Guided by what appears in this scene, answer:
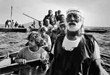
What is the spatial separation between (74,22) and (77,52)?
1.43ft

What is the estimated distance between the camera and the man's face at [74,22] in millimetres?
2141

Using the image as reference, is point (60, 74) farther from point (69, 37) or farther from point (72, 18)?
point (72, 18)

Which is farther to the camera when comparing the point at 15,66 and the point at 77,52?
the point at 15,66

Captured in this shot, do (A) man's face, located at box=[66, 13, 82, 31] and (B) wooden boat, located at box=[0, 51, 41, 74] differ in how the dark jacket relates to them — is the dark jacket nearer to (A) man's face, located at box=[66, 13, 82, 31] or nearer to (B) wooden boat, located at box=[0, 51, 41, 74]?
(A) man's face, located at box=[66, 13, 82, 31]

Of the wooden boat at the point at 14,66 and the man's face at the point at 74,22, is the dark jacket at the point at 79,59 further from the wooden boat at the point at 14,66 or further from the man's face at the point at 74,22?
the wooden boat at the point at 14,66

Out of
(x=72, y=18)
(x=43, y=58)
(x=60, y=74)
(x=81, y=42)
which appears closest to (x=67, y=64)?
(x=60, y=74)

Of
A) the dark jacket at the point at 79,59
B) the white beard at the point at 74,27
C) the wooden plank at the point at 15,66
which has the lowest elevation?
the wooden plank at the point at 15,66

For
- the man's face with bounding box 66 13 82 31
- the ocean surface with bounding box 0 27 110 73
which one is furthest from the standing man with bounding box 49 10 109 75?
the ocean surface with bounding box 0 27 110 73

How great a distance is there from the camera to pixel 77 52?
82.8 inches

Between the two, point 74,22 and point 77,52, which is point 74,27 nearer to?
point 74,22

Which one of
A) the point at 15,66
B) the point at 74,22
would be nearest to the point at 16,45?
the point at 15,66

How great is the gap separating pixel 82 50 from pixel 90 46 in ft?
0.41

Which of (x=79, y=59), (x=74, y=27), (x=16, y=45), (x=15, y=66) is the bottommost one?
(x=16, y=45)

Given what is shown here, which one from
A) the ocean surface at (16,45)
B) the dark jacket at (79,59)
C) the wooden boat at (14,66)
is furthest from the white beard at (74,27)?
the ocean surface at (16,45)
